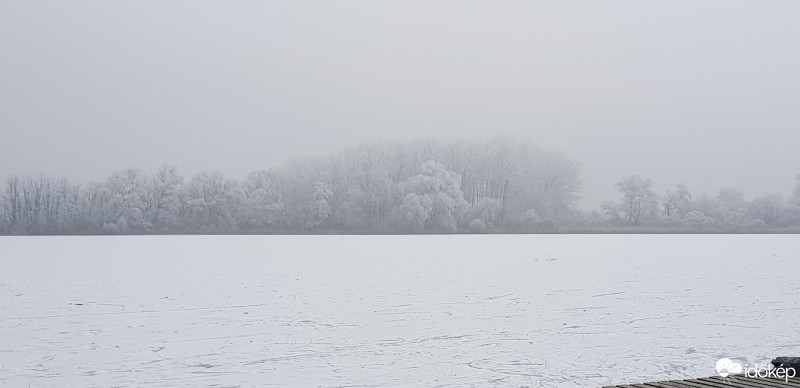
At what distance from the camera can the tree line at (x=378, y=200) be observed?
7450 cm

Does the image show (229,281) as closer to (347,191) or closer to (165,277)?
(165,277)

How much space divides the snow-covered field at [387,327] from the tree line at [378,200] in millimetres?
55410

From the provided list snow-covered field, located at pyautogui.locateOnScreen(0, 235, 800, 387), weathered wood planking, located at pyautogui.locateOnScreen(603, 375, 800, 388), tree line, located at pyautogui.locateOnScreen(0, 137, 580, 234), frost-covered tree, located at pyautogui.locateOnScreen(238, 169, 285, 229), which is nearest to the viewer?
weathered wood planking, located at pyautogui.locateOnScreen(603, 375, 800, 388)

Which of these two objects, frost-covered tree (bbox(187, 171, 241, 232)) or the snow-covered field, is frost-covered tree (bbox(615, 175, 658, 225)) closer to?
frost-covered tree (bbox(187, 171, 241, 232))

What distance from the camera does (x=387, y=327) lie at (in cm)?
1034

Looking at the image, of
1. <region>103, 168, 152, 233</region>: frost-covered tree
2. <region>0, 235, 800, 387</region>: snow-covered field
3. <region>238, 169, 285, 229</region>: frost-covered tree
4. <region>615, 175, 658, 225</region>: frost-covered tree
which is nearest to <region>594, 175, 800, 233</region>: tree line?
<region>615, 175, 658, 225</region>: frost-covered tree

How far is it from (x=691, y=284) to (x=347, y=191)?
62469 mm

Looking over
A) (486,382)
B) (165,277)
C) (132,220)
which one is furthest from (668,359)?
(132,220)

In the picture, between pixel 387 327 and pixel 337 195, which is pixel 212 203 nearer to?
pixel 337 195

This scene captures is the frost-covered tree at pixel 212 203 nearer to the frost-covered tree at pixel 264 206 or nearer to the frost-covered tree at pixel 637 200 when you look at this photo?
the frost-covered tree at pixel 264 206

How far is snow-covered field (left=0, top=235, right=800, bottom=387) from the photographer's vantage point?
7504mm

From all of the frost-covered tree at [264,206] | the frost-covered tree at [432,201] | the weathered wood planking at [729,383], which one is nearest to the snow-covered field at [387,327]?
the weathered wood planking at [729,383]

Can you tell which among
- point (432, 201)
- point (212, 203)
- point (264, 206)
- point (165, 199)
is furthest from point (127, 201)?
point (432, 201)

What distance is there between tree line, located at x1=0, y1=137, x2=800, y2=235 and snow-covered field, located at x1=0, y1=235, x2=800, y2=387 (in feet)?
182
